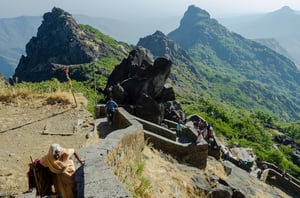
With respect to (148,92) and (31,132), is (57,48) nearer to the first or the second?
(148,92)

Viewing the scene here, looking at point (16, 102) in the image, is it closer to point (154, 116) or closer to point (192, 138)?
point (154, 116)

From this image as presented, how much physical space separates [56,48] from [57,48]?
431mm

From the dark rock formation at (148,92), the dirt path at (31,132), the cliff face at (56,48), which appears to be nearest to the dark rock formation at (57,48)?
the cliff face at (56,48)

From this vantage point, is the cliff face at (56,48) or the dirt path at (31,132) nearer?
the dirt path at (31,132)

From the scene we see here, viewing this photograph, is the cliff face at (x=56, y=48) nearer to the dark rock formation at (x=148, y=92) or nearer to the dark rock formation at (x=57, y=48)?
the dark rock formation at (x=57, y=48)

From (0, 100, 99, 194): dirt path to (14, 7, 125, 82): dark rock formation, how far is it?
102 metres

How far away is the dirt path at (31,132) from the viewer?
11654mm

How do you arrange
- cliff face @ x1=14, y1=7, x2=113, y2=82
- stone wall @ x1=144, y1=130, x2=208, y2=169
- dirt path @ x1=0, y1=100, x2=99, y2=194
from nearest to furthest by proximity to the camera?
dirt path @ x1=0, y1=100, x2=99, y2=194 → stone wall @ x1=144, y1=130, x2=208, y2=169 → cliff face @ x1=14, y1=7, x2=113, y2=82

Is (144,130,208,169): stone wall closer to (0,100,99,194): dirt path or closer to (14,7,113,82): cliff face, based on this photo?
(0,100,99,194): dirt path

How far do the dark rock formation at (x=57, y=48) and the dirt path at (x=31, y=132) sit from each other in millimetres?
101984

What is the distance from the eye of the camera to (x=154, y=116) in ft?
78.6

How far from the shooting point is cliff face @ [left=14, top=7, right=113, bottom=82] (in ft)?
423

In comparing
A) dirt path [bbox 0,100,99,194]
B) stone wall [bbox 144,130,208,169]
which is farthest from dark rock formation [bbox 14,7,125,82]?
stone wall [bbox 144,130,208,169]

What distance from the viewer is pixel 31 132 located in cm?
1550
